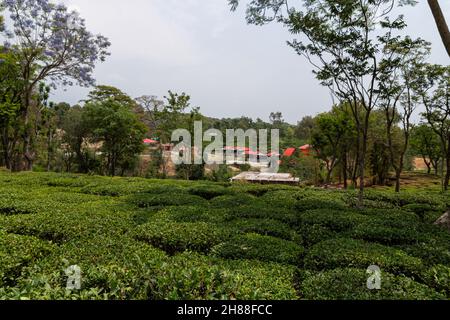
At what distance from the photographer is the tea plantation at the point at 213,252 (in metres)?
3.05

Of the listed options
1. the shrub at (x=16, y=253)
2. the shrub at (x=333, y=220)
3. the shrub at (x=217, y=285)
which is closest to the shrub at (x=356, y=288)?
the shrub at (x=217, y=285)

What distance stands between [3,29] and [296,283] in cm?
2095

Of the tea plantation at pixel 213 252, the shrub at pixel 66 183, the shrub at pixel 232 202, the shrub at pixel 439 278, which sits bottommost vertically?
the shrub at pixel 439 278

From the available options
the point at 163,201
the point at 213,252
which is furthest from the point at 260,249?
the point at 163,201

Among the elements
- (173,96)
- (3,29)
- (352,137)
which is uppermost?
(3,29)

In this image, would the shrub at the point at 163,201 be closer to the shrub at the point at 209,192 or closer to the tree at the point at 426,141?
Answer: the shrub at the point at 209,192

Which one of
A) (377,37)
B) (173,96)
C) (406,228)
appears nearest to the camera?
(406,228)

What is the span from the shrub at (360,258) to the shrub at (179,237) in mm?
1540

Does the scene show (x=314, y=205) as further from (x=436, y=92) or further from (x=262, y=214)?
(x=436, y=92)

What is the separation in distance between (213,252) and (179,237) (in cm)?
71

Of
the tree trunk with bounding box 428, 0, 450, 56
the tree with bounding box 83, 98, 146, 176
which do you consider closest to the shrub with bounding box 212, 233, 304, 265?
the tree trunk with bounding box 428, 0, 450, 56

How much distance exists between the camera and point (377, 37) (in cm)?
859
